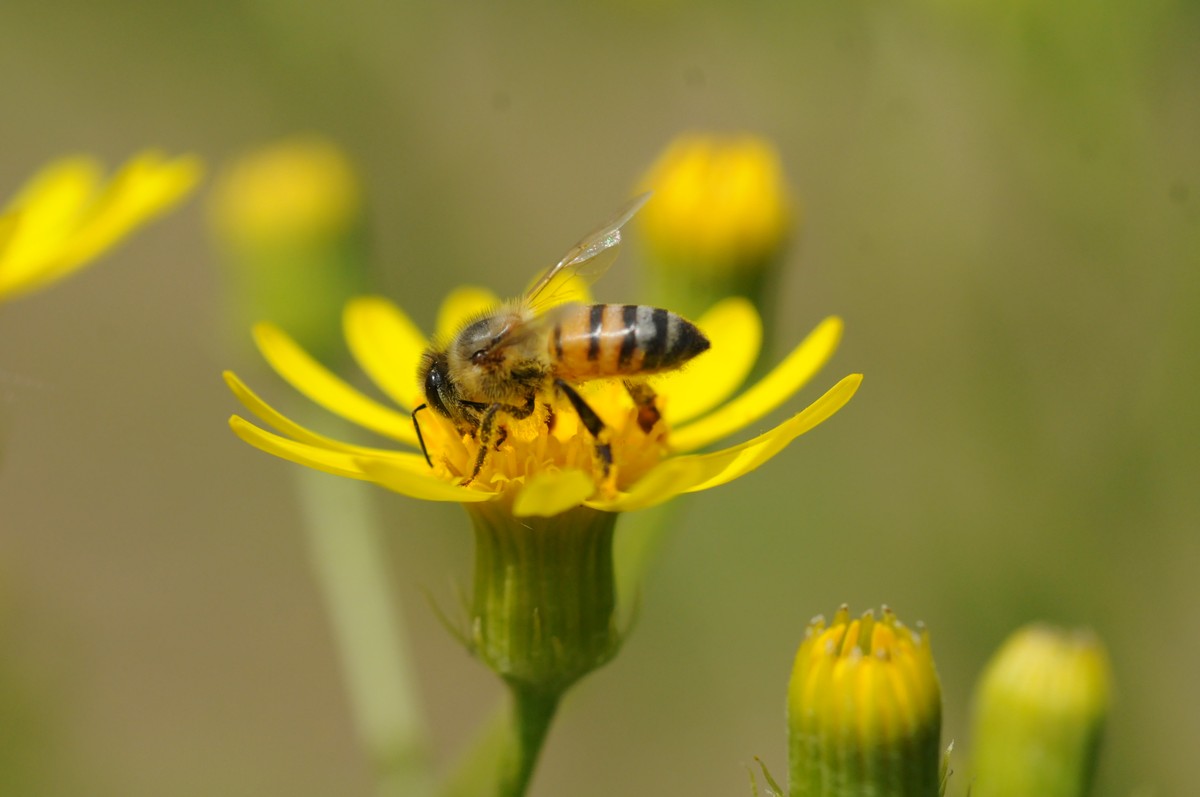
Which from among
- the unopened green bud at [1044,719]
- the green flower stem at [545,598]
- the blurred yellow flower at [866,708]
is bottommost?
the unopened green bud at [1044,719]

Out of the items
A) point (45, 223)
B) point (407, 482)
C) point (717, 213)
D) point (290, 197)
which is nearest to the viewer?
point (407, 482)

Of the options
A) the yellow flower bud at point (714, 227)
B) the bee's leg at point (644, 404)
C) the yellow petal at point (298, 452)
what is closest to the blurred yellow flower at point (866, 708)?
the bee's leg at point (644, 404)

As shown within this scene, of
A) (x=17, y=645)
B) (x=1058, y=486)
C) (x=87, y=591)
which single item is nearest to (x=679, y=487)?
(x=1058, y=486)

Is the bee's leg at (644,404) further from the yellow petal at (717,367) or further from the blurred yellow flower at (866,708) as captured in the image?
the blurred yellow flower at (866,708)

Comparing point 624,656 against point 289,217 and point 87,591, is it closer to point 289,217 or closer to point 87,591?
point 289,217

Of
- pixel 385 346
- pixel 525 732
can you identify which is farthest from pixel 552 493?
pixel 385 346

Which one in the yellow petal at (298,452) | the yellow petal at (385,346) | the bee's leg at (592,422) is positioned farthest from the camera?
the yellow petal at (385,346)

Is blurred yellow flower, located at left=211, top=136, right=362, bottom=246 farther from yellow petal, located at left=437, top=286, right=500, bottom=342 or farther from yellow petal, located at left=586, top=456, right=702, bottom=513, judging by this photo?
yellow petal, located at left=586, top=456, right=702, bottom=513

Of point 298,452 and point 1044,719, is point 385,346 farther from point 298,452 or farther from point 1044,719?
point 1044,719
